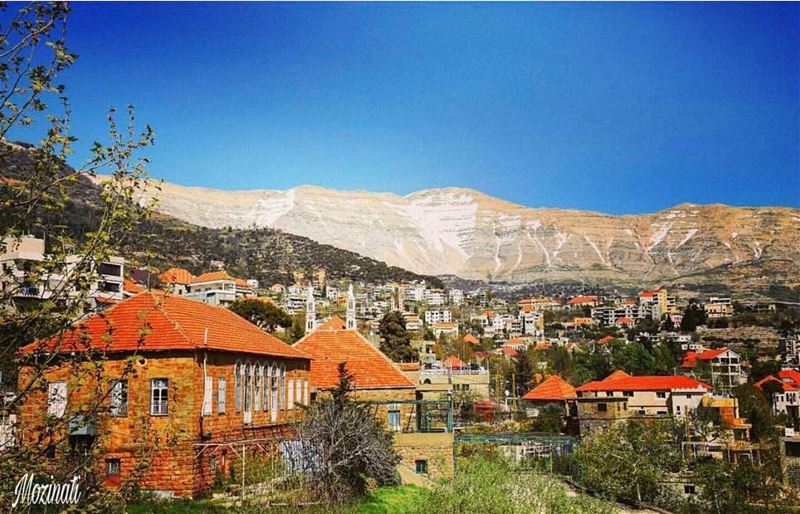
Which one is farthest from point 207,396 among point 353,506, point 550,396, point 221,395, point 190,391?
point 550,396

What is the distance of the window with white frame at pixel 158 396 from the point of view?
22.3 meters

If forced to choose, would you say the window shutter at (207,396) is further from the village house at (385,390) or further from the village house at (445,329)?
the village house at (445,329)

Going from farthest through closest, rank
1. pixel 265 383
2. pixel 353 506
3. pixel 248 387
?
1. pixel 265 383
2. pixel 248 387
3. pixel 353 506

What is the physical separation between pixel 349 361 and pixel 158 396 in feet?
50.6

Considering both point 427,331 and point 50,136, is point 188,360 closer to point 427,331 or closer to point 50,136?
point 50,136

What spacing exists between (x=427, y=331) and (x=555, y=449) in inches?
4406

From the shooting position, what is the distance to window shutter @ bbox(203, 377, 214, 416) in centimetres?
2287

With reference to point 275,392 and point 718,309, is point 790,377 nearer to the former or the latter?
point 275,392

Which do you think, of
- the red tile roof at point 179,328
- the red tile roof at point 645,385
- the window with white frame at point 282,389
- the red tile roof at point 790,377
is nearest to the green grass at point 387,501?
the window with white frame at point 282,389

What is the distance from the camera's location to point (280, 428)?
28.6m

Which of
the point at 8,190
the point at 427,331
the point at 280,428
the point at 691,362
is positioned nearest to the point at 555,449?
the point at 280,428

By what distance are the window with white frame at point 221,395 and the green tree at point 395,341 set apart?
147 ft

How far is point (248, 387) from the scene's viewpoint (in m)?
26.5

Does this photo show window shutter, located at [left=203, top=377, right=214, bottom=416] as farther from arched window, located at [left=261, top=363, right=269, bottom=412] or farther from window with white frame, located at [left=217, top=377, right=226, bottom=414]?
arched window, located at [left=261, top=363, right=269, bottom=412]
